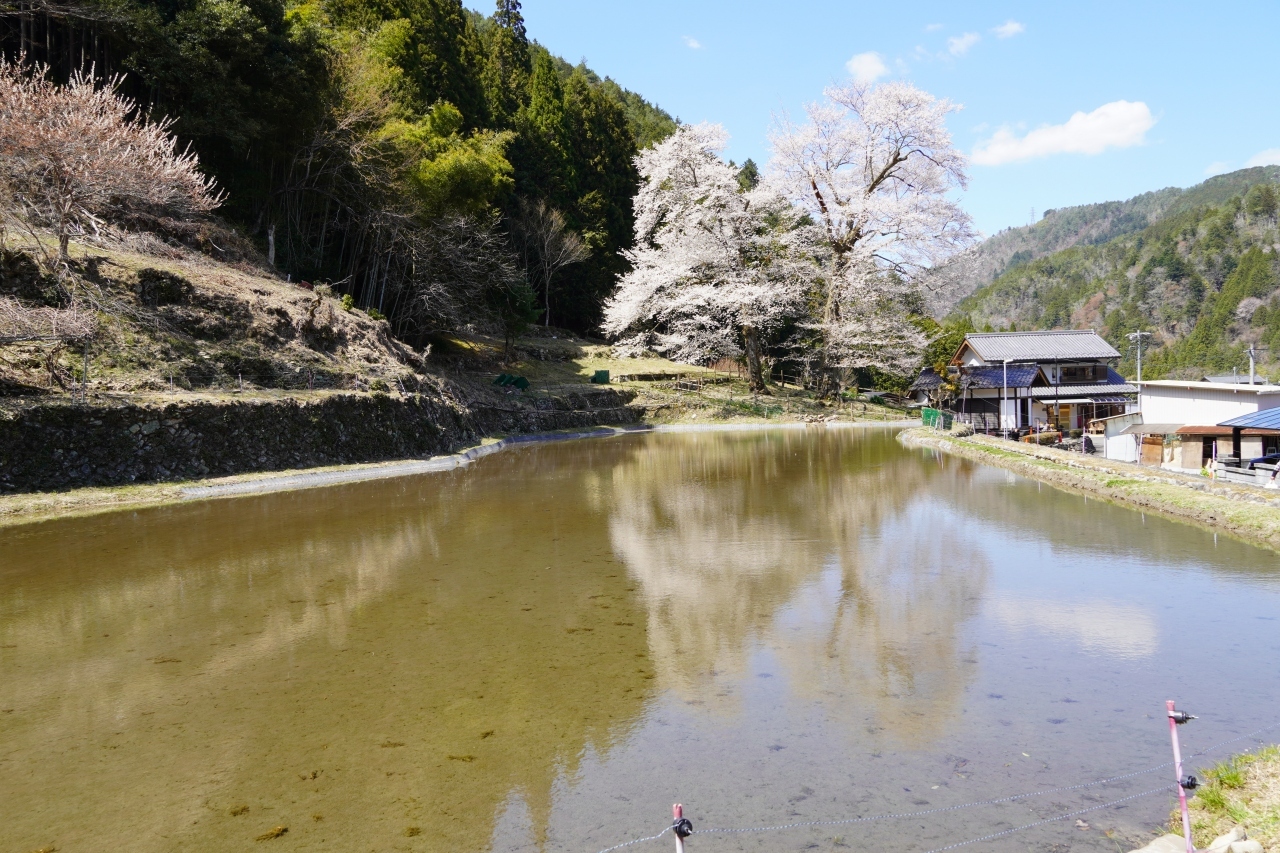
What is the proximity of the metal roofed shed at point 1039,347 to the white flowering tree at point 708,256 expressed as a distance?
8.41 m

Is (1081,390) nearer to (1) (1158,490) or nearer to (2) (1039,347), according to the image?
(2) (1039,347)

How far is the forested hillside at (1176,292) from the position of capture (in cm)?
7769

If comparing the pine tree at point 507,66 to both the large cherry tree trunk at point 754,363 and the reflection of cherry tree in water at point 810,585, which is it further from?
the reflection of cherry tree in water at point 810,585

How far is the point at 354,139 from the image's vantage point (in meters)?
25.0

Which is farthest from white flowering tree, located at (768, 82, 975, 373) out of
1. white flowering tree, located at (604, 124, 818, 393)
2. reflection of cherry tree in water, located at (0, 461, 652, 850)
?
reflection of cherry tree in water, located at (0, 461, 652, 850)

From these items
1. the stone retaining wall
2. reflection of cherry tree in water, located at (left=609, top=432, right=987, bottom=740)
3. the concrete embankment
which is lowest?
reflection of cherry tree in water, located at (left=609, top=432, right=987, bottom=740)

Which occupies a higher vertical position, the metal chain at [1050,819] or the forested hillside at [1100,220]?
the forested hillside at [1100,220]

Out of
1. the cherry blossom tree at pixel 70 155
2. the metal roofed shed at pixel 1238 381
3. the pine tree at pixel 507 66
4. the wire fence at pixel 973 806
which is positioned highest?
the pine tree at pixel 507 66

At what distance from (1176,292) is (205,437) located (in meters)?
108

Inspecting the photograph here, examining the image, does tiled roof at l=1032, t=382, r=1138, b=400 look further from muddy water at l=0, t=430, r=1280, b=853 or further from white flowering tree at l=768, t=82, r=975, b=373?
muddy water at l=0, t=430, r=1280, b=853

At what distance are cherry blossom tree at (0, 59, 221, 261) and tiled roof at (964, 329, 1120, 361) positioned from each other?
3116 cm

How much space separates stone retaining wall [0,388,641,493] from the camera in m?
13.1

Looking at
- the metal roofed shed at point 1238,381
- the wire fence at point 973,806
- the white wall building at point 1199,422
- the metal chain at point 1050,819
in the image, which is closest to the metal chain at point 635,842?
the wire fence at point 973,806

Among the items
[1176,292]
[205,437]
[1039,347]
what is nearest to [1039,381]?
[1039,347]
